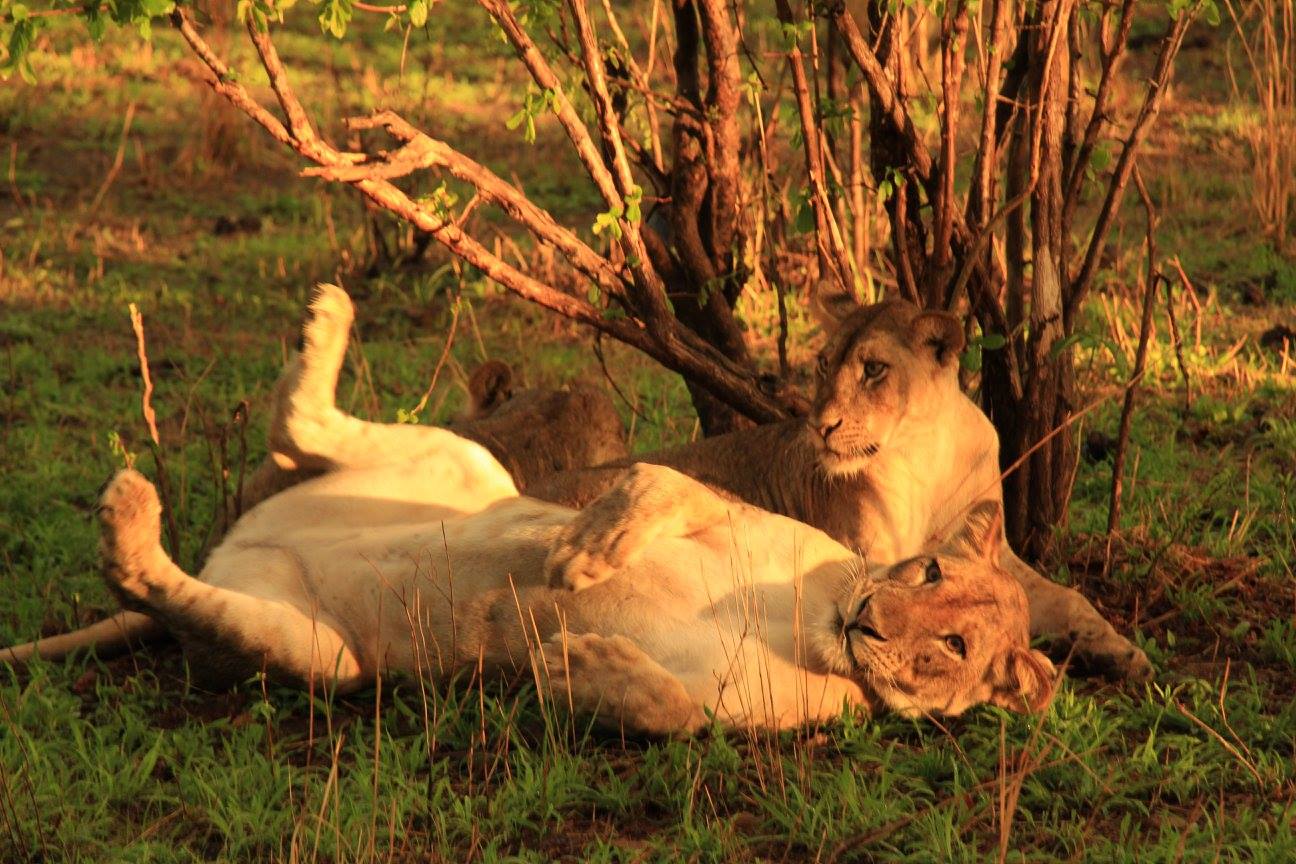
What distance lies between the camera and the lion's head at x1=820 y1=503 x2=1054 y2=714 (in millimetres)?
3586

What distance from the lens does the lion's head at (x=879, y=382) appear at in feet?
14.4

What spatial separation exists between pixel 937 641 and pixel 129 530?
1.84 m

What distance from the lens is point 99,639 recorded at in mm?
4273

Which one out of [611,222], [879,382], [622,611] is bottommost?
[622,611]

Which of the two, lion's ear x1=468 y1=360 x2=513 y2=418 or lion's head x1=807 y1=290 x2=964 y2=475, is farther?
lion's ear x1=468 y1=360 x2=513 y2=418

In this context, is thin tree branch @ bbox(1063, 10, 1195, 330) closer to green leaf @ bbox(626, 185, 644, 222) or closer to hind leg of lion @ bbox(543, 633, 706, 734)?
green leaf @ bbox(626, 185, 644, 222)

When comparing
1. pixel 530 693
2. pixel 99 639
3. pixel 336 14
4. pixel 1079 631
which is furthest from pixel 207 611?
pixel 1079 631

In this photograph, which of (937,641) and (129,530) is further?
(129,530)

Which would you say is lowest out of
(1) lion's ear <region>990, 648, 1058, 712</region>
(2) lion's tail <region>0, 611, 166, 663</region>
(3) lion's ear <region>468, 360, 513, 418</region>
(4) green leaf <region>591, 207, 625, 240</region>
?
(2) lion's tail <region>0, 611, 166, 663</region>

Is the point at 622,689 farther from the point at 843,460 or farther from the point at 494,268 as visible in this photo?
the point at 494,268

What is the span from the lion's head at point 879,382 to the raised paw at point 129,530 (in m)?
1.74

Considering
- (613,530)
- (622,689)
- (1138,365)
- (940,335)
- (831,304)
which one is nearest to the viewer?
(622,689)

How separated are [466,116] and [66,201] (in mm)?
2700

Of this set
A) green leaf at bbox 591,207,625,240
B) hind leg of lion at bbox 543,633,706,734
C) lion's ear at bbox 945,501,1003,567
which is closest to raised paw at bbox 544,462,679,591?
hind leg of lion at bbox 543,633,706,734
